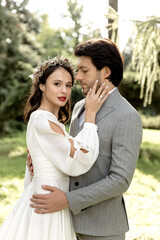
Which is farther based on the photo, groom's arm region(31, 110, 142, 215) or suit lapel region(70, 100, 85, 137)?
suit lapel region(70, 100, 85, 137)

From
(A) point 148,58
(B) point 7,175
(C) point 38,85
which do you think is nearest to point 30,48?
(B) point 7,175

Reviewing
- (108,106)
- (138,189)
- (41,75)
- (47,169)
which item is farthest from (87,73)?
(138,189)

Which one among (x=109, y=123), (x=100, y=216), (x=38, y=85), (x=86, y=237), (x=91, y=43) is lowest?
(x=86, y=237)

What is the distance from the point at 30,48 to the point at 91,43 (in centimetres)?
1719

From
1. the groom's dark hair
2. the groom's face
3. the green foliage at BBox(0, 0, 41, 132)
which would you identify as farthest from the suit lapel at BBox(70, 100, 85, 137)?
the green foliage at BBox(0, 0, 41, 132)

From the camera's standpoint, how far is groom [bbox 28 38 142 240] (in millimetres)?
2055

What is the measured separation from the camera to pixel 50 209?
2.10 meters

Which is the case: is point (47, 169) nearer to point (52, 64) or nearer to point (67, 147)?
point (67, 147)

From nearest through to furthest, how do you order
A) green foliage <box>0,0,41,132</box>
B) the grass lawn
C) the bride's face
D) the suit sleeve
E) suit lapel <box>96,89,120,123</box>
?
1. the suit sleeve
2. suit lapel <box>96,89,120,123</box>
3. the bride's face
4. the grass lawn
5. green foliage <box>0,0,41,132</box>

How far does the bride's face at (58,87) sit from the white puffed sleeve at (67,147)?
282 millimetres


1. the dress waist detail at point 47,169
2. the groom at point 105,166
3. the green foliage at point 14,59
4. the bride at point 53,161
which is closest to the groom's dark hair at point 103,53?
the groom at point 105,166

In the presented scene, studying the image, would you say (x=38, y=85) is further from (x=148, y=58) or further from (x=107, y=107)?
(x=148, y=58)

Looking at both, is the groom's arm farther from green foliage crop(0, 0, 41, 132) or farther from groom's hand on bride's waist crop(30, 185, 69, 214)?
green foliage crop(0, 0, 41, 132)

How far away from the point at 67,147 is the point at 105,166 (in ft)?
0.94
